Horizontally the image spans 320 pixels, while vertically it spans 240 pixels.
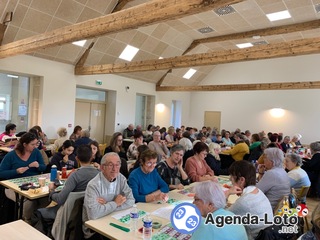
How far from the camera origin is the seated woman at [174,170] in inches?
122

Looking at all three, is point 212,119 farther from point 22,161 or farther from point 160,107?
point 22,161

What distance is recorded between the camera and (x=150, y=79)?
400 inches

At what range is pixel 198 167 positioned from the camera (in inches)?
141

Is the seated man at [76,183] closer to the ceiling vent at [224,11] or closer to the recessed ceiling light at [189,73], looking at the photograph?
the ceiling vent at [224,11]

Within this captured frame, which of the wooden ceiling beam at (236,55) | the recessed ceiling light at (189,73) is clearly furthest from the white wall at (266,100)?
the wooden ceiling beam at (236,55)

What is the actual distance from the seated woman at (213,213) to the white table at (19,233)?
3.48ft

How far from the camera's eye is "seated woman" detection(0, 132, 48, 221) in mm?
2844

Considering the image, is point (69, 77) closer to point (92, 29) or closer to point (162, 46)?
point (162, 46)

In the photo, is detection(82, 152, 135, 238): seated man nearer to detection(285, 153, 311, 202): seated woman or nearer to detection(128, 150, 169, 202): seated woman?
detection(128, 150, 169, 202): seated woman

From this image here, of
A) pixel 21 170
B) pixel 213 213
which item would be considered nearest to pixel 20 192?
pixel 21 170

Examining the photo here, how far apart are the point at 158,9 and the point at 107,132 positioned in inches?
276

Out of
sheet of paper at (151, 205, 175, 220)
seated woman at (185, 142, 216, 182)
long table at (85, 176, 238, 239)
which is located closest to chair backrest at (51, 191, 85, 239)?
long table at (85, 176, 238, 239)

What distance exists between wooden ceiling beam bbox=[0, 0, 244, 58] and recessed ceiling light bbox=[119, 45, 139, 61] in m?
3.76

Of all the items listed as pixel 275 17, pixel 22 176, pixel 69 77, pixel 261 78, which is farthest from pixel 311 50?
pixel 261 78
